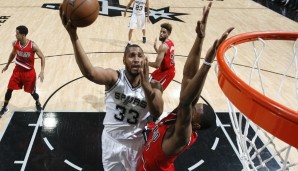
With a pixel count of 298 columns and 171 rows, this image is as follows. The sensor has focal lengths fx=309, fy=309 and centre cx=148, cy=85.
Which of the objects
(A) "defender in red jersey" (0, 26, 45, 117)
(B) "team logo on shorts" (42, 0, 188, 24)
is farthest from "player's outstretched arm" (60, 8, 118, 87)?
(B) "team logo on shorts" (42, 0, 188, 24)

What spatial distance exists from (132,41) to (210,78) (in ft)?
9.05

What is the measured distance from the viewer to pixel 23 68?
4664 mm

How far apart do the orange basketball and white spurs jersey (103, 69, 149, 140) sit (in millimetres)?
558

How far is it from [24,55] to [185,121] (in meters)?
3.26

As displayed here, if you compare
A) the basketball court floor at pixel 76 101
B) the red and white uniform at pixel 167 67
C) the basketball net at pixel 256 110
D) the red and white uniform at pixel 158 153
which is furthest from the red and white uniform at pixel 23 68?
the basketball net at pixel 256 110

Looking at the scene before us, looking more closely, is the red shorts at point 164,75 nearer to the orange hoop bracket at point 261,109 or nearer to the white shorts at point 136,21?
the orange hoop bracket at point 261,109

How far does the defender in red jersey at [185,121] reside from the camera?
2.00 meters

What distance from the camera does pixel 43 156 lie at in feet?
13.2

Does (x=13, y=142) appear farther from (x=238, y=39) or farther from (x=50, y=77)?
(x=238, y=39)

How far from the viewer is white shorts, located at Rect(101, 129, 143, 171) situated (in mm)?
2967

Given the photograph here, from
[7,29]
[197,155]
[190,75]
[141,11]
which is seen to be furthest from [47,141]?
[7,29]

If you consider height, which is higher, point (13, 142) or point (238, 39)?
point (238, 39)

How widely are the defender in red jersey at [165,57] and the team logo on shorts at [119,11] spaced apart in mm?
5333

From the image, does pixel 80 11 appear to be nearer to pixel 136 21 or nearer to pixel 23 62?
pixel 23 62
